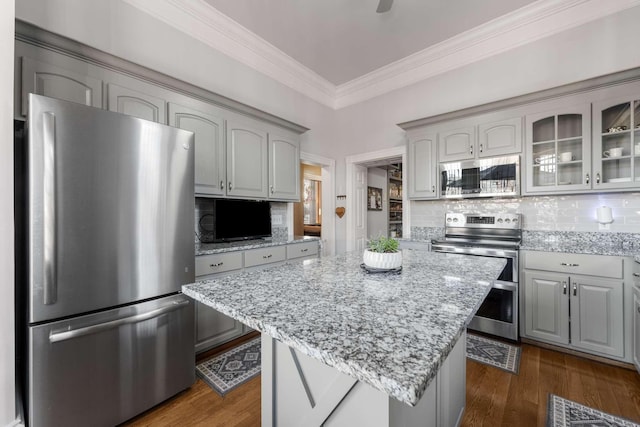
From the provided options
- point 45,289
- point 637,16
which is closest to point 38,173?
point 45,289

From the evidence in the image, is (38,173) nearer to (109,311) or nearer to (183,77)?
(109,311)

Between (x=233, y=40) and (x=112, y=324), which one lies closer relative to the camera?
(x=112, y=324)

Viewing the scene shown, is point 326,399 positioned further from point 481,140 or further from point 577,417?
point 481,140

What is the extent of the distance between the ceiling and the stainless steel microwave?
1.51 metres

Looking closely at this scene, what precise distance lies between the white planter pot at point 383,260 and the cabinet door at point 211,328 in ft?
5.29

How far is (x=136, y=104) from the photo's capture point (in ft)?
7.00

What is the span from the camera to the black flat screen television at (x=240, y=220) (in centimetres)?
270

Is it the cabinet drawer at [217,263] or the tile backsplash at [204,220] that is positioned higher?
the tile backsplash at [204,220]

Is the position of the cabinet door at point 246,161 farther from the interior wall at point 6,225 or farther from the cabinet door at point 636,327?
the cabinet door at point 636,327

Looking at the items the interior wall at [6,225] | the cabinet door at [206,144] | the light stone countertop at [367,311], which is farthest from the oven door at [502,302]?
the interior wall at [6,225]

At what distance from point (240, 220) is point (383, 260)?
1.95 metres

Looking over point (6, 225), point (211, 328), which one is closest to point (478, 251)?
point (211, 328)

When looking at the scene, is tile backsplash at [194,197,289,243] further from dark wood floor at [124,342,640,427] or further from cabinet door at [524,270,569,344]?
cabinet door at [524,270,569,344]

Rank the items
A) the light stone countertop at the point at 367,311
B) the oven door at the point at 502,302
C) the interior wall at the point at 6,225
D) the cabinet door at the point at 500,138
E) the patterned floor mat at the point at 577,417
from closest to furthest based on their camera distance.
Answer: the light stone countertop at the point at 367,311 → the interior wall at the point at 6,225 → the patterned floor mat at the point at 577,417 → the oven door at the point at 502,302 → the cabinet door at the point at 500,138
